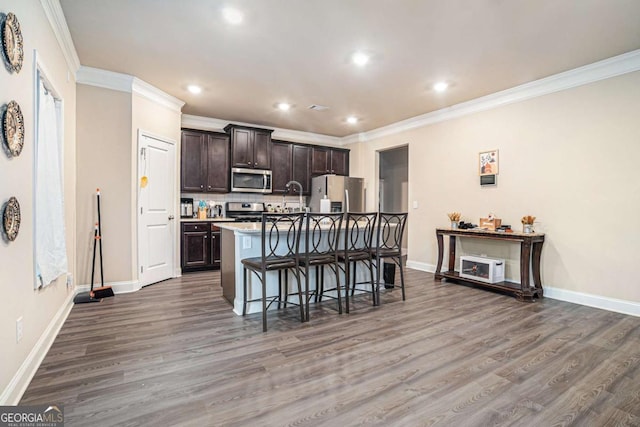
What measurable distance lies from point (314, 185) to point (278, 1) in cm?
438

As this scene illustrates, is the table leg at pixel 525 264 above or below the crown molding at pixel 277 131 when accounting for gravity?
below

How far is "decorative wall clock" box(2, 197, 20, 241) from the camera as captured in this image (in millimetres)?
1662

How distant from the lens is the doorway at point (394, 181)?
7738 millimetres

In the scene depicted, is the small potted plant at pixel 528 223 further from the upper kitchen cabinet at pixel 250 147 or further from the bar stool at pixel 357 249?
the upper kitchen cabinet at pixel 250 147

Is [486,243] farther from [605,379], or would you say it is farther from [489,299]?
[605,379]

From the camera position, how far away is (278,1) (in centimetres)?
245

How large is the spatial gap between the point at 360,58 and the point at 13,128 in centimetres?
293

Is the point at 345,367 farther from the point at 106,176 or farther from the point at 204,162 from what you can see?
the point at 204,162

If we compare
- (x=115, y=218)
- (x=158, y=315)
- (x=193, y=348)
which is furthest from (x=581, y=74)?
(x=115, y=218)

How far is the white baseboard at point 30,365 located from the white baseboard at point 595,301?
5.01 metres

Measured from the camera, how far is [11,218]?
5.64 ft

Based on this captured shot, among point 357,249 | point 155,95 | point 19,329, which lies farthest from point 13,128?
point 357,249

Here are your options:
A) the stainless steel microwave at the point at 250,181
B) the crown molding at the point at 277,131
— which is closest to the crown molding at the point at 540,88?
the crown molding at the point at 277,131

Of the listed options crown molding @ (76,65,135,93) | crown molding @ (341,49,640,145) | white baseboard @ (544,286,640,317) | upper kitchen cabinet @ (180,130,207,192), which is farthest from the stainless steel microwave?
white baseboard @ (544,286,640,317)
